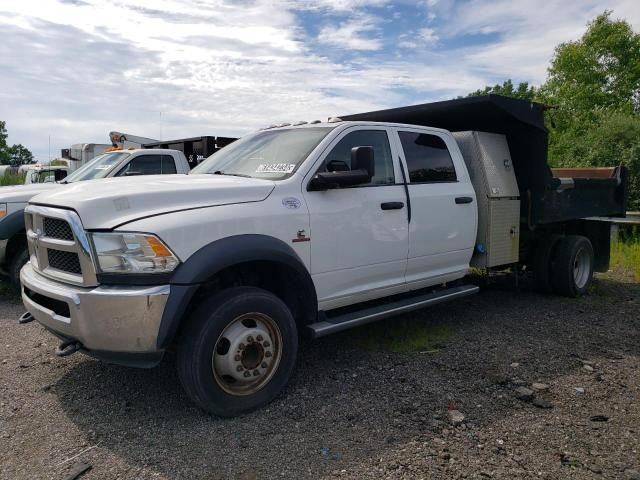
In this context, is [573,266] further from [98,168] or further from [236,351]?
[98,168]

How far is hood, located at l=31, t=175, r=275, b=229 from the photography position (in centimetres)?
329

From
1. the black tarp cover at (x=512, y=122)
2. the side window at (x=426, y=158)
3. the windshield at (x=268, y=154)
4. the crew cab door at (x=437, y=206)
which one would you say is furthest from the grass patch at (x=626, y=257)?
the windshield at (x=268, y=154)

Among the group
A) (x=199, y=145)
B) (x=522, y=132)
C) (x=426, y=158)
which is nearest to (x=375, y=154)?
(x=426, y=158)

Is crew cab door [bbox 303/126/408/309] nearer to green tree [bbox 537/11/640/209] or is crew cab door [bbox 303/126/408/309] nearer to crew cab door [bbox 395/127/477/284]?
crew cab door [bbox 395/127/477/284]

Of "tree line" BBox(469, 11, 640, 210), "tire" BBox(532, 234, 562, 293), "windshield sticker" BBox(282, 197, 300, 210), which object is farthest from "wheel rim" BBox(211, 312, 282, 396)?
"tree line" BBox(469, 11, 640, 210)

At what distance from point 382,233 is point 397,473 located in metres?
2.09

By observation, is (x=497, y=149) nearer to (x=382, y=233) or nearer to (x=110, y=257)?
(x=382, y=233)

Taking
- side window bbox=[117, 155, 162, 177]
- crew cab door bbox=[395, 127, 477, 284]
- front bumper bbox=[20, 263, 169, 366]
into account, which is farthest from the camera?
side window bbox=[117, 155, 162, 177]

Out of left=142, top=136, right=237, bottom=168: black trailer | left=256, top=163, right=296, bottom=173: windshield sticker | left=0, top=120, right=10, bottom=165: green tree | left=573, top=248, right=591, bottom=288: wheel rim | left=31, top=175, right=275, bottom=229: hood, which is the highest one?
left=0, top=120, right=10, bottom=165: green tree

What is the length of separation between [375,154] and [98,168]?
5.25 metres

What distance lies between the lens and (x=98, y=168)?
823 cm

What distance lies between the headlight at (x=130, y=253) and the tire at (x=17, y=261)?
390cm

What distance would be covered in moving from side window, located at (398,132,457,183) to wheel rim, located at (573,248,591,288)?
2837 millimetres

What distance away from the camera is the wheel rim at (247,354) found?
3492 mm
